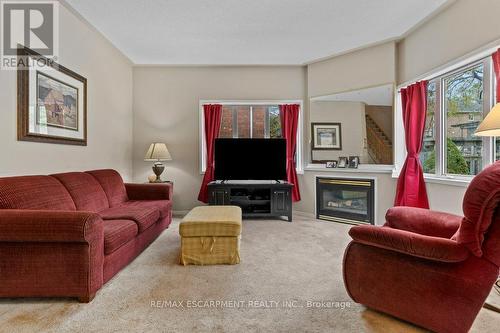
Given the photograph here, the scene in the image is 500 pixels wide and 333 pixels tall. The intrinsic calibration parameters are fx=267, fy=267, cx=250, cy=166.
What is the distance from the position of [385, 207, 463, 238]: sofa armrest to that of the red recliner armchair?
0.08 feet

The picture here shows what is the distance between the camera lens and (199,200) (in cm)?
495

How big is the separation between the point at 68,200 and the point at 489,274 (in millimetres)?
3242

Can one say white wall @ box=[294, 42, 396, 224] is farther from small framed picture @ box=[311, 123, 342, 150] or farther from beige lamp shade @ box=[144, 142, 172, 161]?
beige lamp shade @ box=[144, 142, 172, 161]

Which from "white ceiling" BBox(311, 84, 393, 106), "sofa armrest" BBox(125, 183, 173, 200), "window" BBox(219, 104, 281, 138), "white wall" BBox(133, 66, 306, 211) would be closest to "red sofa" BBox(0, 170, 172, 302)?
"sofa armrest" BBox(125, 183, 173, 200)

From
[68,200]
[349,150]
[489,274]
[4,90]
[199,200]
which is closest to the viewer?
[489,274]

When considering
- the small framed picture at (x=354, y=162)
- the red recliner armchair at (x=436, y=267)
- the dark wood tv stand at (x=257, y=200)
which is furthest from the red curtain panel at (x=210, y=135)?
the red recliner armchair at (x=436, y=267)

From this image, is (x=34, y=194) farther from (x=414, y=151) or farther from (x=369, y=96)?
(x=369, y=96)

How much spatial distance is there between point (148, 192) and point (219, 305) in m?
2.41

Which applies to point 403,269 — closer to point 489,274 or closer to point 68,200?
point 489,274

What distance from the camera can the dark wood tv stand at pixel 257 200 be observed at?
445cm

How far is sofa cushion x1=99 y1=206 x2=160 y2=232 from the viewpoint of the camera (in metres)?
2.72

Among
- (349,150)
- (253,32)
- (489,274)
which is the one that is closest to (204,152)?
(253,32)

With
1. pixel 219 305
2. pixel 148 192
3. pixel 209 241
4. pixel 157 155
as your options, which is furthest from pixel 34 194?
pixel 157 155

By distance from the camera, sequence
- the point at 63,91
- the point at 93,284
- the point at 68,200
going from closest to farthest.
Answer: the point at 93,284 → the point at 68,200 → the point at 63,91
